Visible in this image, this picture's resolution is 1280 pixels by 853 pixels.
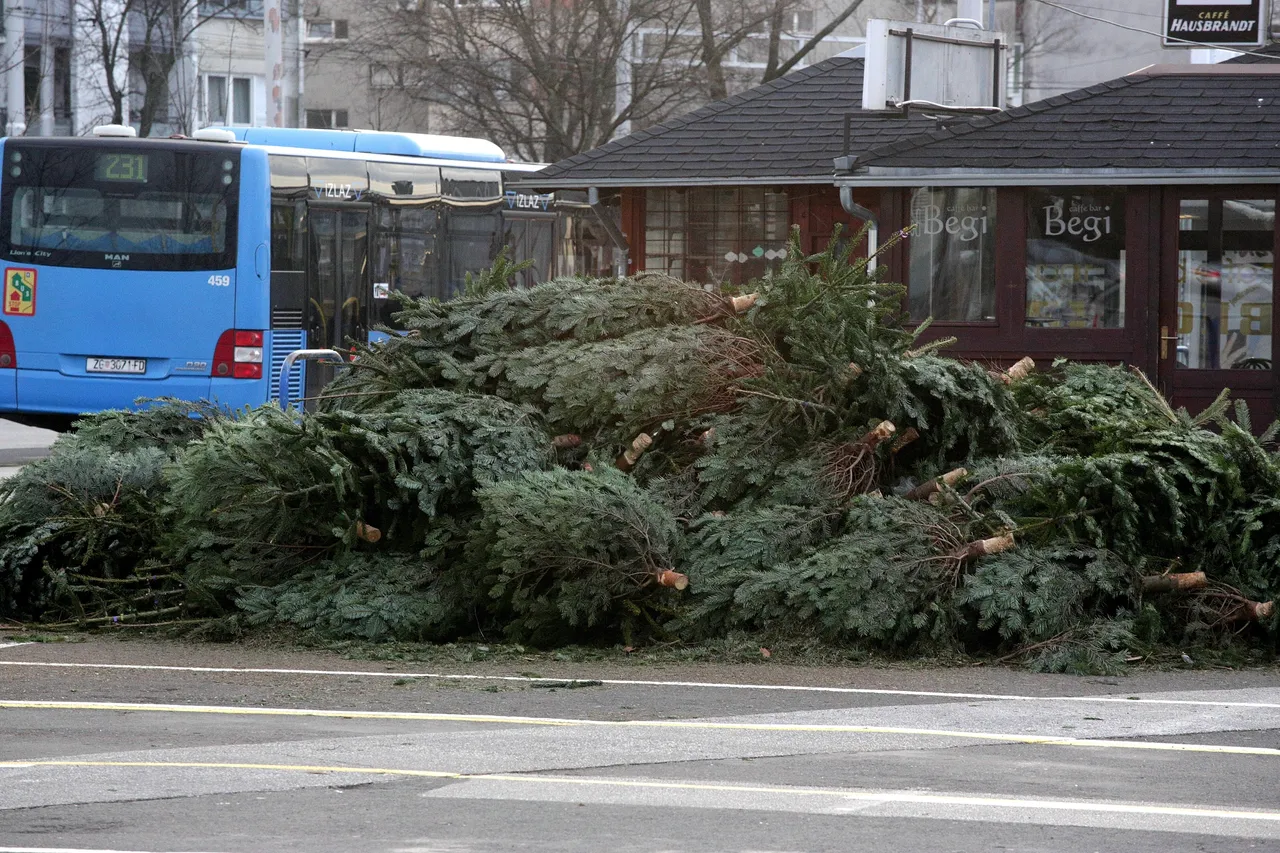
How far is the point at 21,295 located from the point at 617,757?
1489 cm

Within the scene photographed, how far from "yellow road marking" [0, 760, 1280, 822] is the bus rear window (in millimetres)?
13960

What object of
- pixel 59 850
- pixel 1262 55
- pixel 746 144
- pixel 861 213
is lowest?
pixel 59 850

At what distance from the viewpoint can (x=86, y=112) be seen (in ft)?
161

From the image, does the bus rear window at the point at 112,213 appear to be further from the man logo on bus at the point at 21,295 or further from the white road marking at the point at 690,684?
the white road marking at the point at 690,684

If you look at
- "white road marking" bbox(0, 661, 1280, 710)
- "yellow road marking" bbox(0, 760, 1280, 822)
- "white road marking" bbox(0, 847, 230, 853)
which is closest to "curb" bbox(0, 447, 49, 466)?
"white road marking" bbox(0, 661, 1280, 710)

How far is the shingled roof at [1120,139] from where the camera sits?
629 inches

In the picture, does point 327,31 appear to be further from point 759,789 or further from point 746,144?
point 759,789

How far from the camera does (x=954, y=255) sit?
55.3 feet

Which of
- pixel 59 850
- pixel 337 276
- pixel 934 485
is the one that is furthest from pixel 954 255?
pixel 59 850

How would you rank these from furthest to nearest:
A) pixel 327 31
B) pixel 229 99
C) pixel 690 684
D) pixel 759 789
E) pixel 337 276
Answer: pixel 327 31 → pixel 229 99 → pixel 337 276 → pixel 690 684 → pixel 759 789

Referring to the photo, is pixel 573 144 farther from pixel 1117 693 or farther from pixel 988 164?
pixel 1117 693

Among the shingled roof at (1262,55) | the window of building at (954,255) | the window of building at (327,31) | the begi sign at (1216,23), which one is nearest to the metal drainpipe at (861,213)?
the window of building at (954,255)

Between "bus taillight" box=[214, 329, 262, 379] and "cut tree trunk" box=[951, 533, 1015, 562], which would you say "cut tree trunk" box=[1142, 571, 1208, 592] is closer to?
"cut tree trunk" box=[951, 533, 1015, 562]

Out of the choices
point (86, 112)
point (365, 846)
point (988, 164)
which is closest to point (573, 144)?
point (86, 112)
